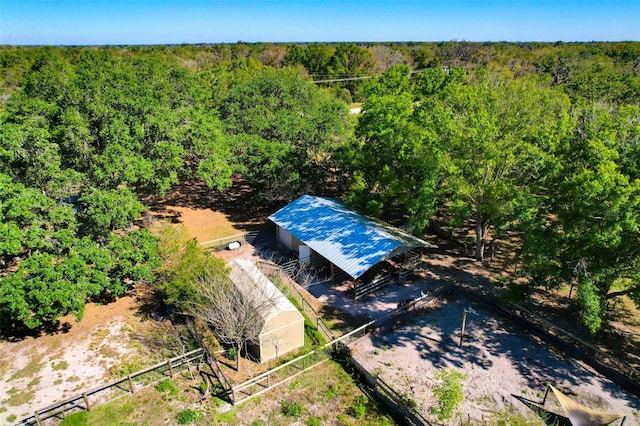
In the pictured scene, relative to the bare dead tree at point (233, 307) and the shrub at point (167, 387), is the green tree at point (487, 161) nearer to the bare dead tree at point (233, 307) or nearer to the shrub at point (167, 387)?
the bare dead tree at point (233, 307)

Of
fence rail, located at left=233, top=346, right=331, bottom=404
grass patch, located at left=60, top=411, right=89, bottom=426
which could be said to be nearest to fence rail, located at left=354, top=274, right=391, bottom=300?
fence rail, located at left=233, top=346, right=331, bottom=404

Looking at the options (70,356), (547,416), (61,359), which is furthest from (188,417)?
(547,416)

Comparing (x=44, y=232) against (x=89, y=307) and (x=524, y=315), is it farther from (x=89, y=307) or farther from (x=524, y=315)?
(x=524, y=315)

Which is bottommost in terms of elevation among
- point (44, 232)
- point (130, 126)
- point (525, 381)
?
point (525, 381)

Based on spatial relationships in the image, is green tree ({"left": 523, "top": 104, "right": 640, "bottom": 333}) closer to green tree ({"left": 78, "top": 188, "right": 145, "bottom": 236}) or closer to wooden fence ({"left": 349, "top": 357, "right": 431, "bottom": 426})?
wooden fence ({"left": 349, "top": 357, "right": 431, "bottom": 426})

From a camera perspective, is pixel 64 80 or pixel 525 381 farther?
pixel 64 80

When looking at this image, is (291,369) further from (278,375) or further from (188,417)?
(188,417)

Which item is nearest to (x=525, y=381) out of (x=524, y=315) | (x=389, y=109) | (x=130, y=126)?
(x=524, y=315)

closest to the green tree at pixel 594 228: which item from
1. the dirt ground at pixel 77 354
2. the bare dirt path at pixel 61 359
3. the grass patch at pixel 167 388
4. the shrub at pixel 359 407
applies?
the shrub at pixel 359 407
